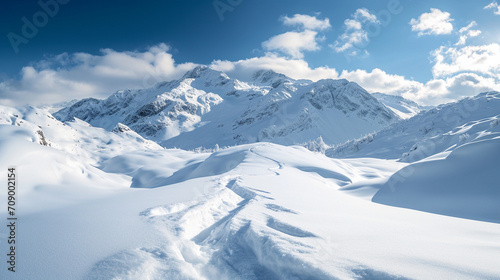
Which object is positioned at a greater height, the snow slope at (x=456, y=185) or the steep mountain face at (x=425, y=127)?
the steep mountain face at (x=425, y=127)

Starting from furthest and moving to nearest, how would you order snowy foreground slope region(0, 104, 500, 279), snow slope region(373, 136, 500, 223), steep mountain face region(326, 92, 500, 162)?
steep mountain face region(326, 92, 500, 162) → snow slope region(373, 136, 500, 223) → snowy foreground slope region(0, 104, 500, 279)

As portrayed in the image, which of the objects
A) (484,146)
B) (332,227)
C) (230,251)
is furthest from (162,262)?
(484,146)

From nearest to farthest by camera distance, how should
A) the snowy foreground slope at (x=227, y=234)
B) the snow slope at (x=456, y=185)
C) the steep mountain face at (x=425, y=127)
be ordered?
1. the snowy foreground slope at (x=227, y=234)
2. the snow slope at (x=456, y=185)
3. the steep mountain face at (x=425, y=127)

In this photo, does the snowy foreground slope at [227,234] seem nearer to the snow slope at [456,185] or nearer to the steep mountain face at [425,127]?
the snow slope at [456,185]

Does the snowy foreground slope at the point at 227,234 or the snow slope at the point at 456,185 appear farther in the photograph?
the snow slope at the point at 456,185

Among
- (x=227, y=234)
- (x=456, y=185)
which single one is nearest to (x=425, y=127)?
(x=456, y=185)

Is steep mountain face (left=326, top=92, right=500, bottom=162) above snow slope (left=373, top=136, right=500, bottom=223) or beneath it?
above

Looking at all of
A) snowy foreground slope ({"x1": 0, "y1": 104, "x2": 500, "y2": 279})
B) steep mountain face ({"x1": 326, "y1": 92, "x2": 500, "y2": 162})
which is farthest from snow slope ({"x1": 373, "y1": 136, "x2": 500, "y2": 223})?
steep mountain face ({"x1": 326, "y1": 92, "x2": 500, "y2": 162})

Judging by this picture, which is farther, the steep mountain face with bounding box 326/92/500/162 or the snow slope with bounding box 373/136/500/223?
the steep mountain face with bounding box 326/92/500/162

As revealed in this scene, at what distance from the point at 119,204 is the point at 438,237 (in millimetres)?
6739

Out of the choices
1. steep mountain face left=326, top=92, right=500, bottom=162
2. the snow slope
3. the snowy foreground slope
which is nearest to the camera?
the snowy foreground slope

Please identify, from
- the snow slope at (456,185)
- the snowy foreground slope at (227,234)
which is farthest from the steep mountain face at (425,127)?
the snowy foreground slope at (227,234)

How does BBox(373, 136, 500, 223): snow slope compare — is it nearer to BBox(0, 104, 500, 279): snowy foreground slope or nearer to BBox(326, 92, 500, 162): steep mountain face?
BBox(0, 104, 500, 279): snowy foreground slope

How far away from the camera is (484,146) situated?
970 centimetres
